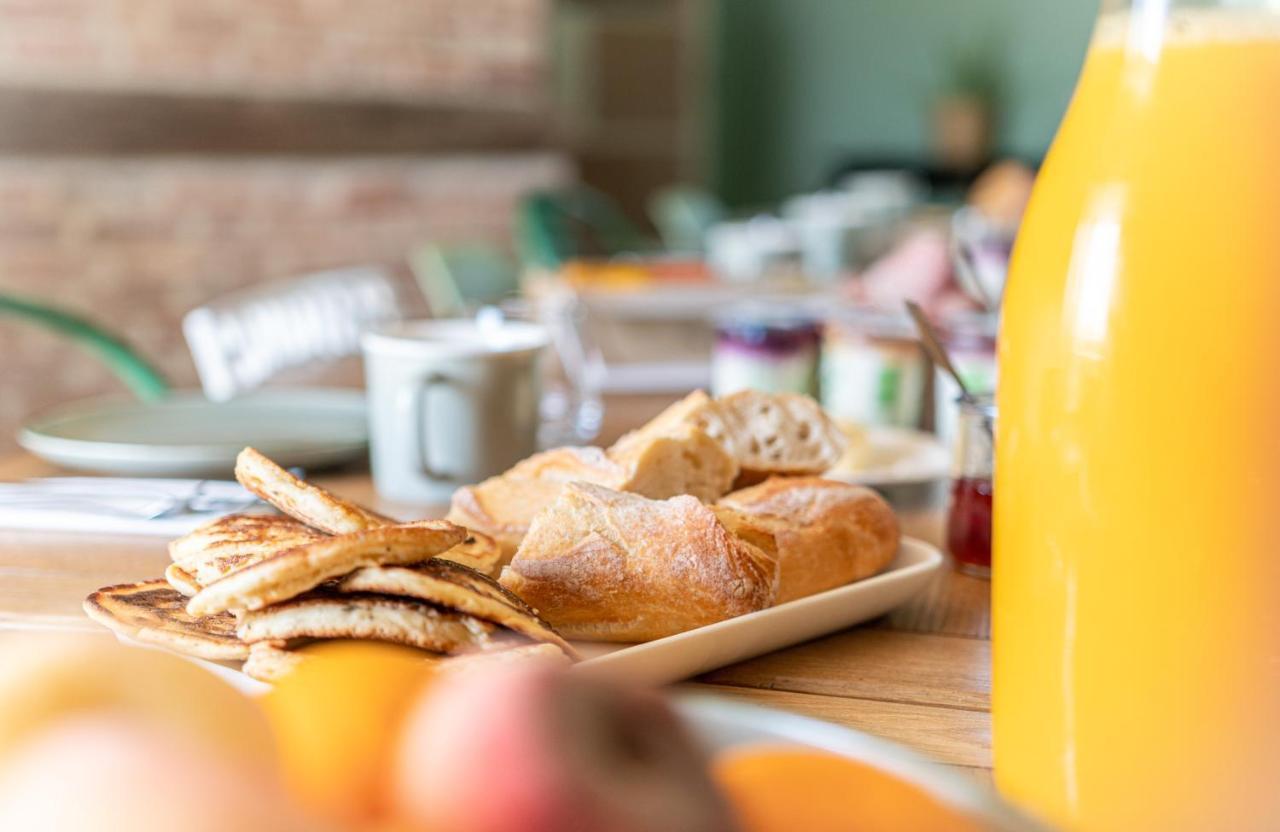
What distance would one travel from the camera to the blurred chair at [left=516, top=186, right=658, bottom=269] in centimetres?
322

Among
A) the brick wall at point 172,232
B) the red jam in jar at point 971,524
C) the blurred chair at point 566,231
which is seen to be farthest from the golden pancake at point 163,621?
the brick wall at point 172,232

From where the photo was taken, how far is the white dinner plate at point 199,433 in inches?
39.8

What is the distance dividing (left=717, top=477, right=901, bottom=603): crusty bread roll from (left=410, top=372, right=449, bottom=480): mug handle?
272 mm

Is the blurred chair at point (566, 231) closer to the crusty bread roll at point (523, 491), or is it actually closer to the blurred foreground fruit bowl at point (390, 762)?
the crusty bread roll at point (523, 491)

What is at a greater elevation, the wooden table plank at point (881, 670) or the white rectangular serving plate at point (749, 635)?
the white rectangular serving plate at point (749, 635)

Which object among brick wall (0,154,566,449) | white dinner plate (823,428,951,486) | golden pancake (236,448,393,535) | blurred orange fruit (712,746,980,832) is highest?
blurred orange fruit (712,746,980,832)

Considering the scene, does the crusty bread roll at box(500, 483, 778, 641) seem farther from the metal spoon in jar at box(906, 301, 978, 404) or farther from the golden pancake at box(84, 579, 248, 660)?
the metal spoon in jar at box(906, 301, 978, 404)

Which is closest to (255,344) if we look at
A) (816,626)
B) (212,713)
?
(816,626)

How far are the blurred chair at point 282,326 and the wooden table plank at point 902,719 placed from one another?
1.28 meters

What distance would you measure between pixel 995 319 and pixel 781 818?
1141mm

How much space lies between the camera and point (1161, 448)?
0.40 meters

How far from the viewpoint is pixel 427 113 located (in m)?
4.58

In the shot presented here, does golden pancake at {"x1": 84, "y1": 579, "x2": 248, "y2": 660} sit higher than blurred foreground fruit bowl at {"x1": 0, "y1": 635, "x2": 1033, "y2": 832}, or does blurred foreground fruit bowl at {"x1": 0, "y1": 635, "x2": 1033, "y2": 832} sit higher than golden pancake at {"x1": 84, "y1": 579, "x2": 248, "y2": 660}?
blurred foreground fruit bowl at {"x1": 0, "y1": 635, "x2": 1033, "y2": 832}

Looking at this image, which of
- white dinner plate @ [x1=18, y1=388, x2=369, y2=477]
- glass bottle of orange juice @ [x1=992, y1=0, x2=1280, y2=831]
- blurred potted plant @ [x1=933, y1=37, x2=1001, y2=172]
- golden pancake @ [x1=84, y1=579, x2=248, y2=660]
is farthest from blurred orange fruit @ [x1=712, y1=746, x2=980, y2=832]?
blurred potted plant @ [x1=933, y1=37, x2=1001, y2=172]
